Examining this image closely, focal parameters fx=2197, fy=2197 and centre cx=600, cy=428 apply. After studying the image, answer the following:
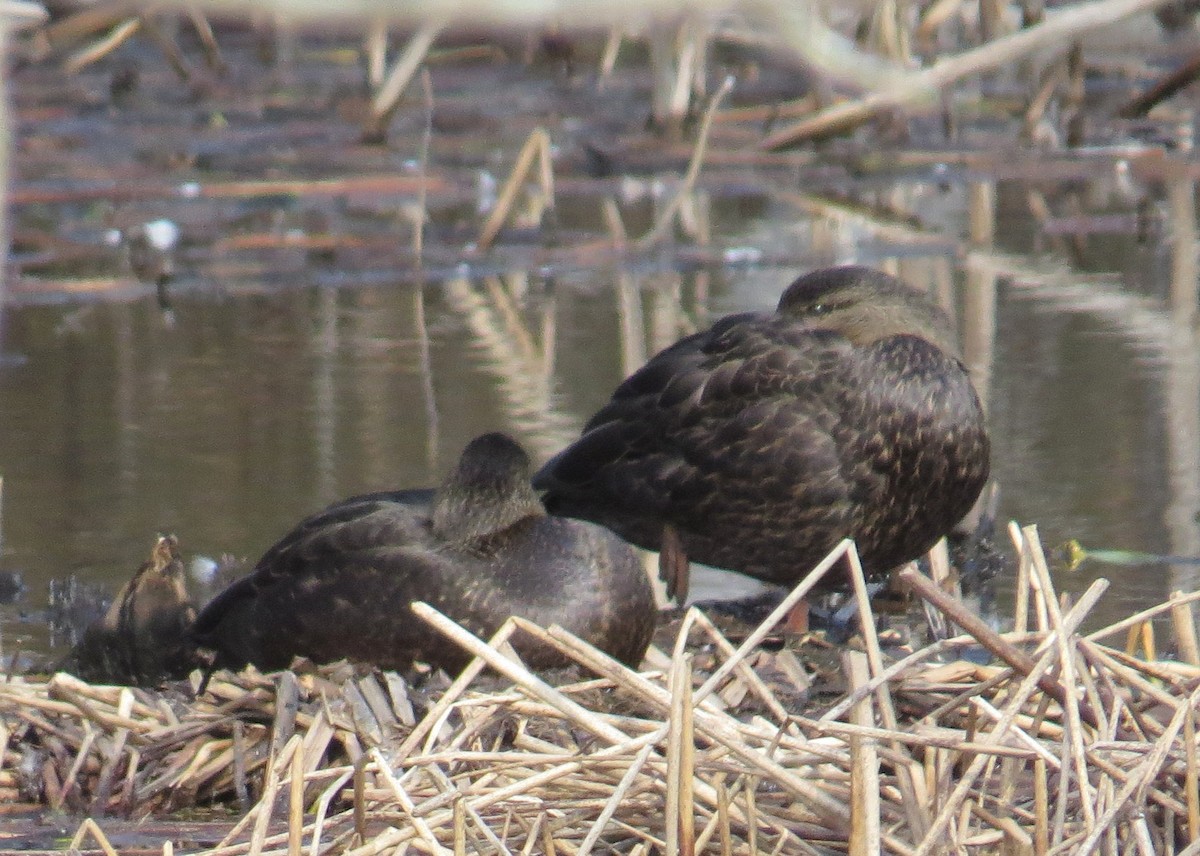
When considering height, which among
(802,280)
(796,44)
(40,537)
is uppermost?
(796,44)

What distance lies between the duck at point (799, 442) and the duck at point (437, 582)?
1.91 ft

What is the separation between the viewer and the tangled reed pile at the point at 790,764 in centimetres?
327

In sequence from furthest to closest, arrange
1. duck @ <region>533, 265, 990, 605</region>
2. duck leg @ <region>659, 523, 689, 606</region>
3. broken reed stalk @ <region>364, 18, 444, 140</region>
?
broken reed stalk @ <region>364, 18, 444, 140</region>
duck leg @ <region>659, 523, 689, 606</region>
duck @ <region>533, 265, 990, 605</region>

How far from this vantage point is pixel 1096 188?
13.9 m

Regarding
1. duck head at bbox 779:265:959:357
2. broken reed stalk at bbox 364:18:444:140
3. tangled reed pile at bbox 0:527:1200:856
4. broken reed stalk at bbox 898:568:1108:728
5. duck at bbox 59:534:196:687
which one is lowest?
duck at bbox 59:534:196:687

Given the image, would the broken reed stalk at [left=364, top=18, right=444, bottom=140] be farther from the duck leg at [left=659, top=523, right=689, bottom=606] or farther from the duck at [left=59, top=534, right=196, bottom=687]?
the duck at [left=59, top=534, right=196, bottom=687]

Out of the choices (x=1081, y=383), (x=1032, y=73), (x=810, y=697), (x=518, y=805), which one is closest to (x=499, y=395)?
(x=1081, y=383)

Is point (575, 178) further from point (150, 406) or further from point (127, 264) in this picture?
point (150, 406)

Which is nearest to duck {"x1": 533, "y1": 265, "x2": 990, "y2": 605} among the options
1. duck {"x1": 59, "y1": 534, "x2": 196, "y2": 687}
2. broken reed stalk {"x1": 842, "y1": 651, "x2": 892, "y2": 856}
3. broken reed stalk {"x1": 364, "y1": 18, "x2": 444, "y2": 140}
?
duck {"x1": 59, "y1": 534, "x2": 196, "y2": 687}

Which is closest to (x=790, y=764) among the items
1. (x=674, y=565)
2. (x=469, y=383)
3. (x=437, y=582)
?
(x=437, y=582)

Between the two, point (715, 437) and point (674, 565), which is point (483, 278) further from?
A: point (715, 437)

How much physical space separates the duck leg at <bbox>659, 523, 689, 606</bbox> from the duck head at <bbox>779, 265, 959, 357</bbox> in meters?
0.66

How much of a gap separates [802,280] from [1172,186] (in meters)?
8.68

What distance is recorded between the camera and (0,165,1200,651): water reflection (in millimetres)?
6746
